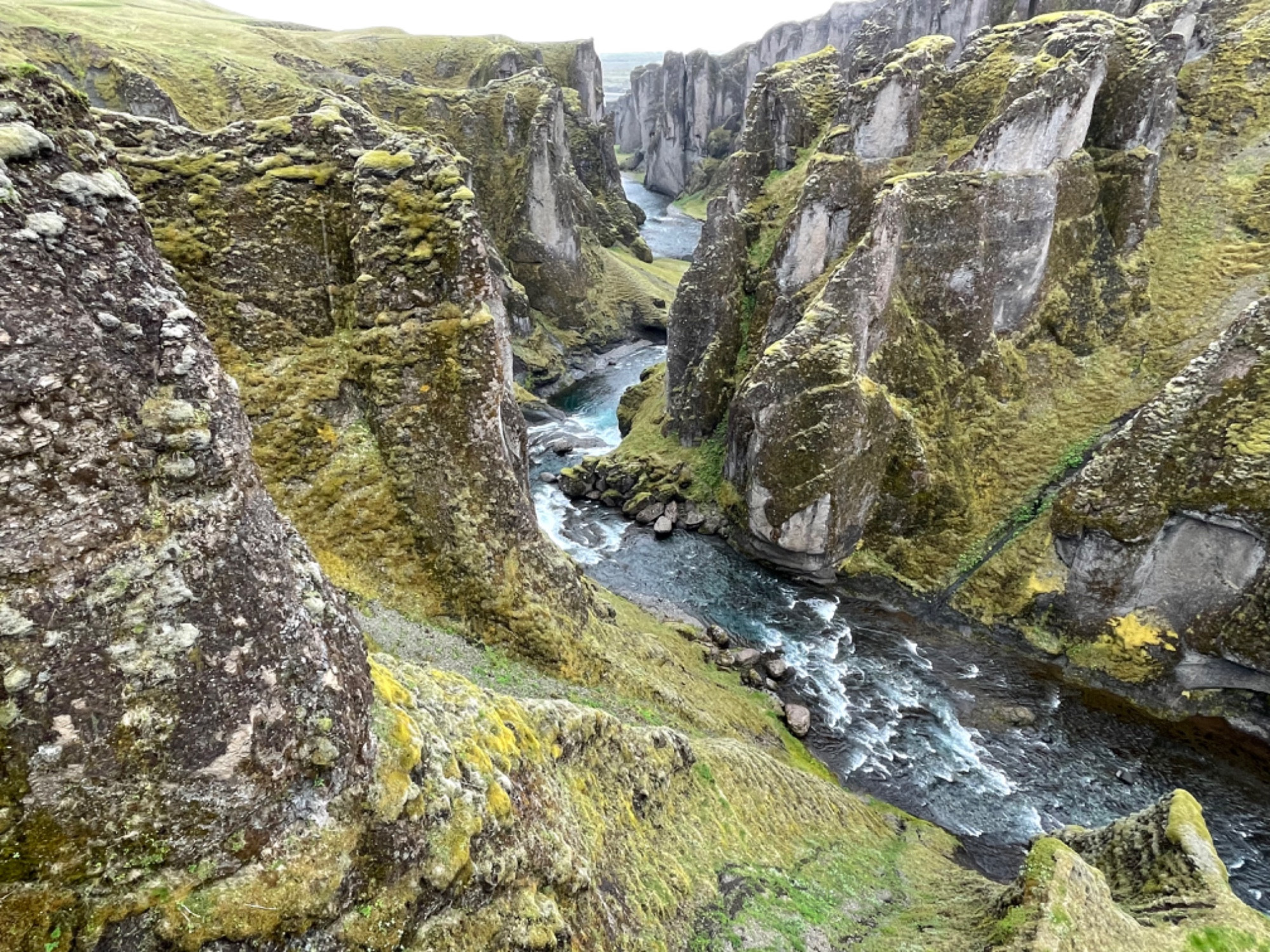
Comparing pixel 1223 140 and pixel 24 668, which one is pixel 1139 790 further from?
pixel 1223 140

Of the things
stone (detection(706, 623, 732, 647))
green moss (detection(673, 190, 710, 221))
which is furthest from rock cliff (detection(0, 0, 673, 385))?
stone (detection(706, 623, 732, 647))

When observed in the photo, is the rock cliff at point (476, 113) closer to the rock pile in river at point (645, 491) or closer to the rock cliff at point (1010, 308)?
the rock pile in river at point (645, 491)

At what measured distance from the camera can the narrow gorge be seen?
5.07m

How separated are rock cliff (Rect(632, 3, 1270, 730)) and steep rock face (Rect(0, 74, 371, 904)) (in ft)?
101

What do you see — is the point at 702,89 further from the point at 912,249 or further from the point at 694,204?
the point at 912,249

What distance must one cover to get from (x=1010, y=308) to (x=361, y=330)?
113 feet

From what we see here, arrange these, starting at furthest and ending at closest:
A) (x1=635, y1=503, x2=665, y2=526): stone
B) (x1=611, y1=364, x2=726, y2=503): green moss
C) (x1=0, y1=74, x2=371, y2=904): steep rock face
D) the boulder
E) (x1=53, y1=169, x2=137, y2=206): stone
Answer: (x1=611, y1=364, x2=726, y2=503): green moss → (x1=635, y1=503, x2=665, y2=526): stone → the boulder → (x1=53, y1=169, x2=137, y2=206): stone → (x1=0, y1=74, x2=371, y2=904): steep rock face

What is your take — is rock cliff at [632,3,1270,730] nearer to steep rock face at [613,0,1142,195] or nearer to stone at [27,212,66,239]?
stone at [27,212,66,239]

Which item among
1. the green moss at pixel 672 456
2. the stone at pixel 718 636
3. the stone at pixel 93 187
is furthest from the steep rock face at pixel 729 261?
the stone at pixel 93 187

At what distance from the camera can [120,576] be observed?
4996 millimetres

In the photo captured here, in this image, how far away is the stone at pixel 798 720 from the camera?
84.5 feet

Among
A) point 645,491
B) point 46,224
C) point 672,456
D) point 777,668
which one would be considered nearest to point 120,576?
point 46,224

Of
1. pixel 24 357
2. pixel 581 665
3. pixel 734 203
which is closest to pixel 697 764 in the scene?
pixel 581 665

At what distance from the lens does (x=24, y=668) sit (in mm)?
4484
